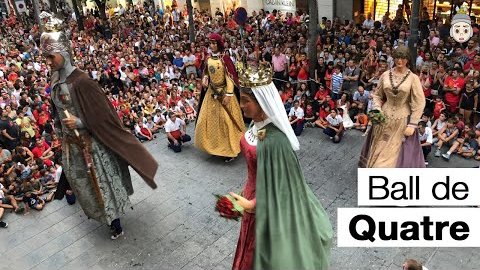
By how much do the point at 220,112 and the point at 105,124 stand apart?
8.09ft

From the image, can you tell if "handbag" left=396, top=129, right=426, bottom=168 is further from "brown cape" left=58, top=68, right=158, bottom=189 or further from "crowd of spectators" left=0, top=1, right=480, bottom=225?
"brown cape" left=58, top=68, right=158, bottom=189

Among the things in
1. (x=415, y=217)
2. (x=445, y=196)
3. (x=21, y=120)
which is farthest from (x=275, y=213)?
(x=21, y=120)

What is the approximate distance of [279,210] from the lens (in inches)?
135

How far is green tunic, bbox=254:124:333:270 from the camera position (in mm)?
3420

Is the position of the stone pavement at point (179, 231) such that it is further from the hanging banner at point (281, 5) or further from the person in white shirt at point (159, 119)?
the hanging banner at point (281, 5)

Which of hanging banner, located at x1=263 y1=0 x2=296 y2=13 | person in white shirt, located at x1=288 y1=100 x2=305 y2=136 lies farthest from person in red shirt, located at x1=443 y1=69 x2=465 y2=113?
hanging banner, located at x1=263 y1=0 x2=296 y2=13

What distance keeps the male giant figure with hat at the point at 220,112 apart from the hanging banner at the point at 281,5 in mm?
11942

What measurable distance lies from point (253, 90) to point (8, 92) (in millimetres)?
9857

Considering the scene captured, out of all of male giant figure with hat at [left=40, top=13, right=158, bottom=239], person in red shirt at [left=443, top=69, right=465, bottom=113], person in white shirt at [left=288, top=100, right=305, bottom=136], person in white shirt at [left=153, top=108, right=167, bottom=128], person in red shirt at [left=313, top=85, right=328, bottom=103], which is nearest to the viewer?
male giant figure with hat at [left=40, top=13, right=158, bottom=239]

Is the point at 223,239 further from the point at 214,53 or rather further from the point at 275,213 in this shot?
the point at 214,53

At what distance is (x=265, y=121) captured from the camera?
361 centimetres

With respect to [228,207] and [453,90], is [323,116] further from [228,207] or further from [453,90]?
[228,207]

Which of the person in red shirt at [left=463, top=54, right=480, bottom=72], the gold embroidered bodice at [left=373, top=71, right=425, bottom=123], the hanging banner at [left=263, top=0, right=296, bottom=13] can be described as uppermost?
the hanging banner at [left=263, top=0, right=296, bottom=13]

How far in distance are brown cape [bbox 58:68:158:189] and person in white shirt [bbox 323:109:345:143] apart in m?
3.80
